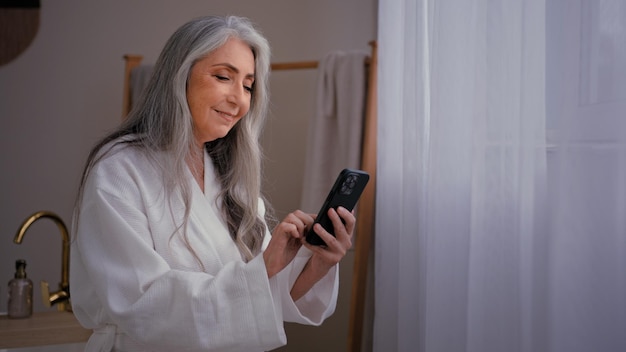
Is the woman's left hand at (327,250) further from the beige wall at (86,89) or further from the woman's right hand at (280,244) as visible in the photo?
the beige wall at (86,89)

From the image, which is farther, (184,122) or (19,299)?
(19,299)

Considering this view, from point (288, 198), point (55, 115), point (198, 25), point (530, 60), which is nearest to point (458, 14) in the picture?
point (530, 60)

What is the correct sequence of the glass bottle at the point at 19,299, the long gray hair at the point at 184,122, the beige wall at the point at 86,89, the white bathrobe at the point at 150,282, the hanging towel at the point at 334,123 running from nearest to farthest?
the white bathrobe at the point at 150,282 < the long gray hair at the point at 184,122 < the glass bottle at the point at 19,299 < the hanging towel at the point at 334,123 < the beige wall at the point at 86,89

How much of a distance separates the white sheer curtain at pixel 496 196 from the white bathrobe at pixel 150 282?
0.43m

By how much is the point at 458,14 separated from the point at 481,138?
29cm

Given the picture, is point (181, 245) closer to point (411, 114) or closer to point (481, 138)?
point (481, 138)

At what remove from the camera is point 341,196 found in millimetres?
1110

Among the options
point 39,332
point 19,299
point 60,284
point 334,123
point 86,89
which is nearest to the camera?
point 39,332

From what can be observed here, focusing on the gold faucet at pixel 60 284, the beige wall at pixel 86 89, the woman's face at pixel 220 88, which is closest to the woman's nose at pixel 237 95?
the woman's face at pixel 220 88

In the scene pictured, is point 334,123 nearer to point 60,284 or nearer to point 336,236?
point 60,284

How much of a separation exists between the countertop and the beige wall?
125 cm

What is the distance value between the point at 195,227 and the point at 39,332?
0.71m

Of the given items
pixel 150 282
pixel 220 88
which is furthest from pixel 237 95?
pixel 150 282

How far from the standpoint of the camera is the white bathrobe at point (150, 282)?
1033 mm
